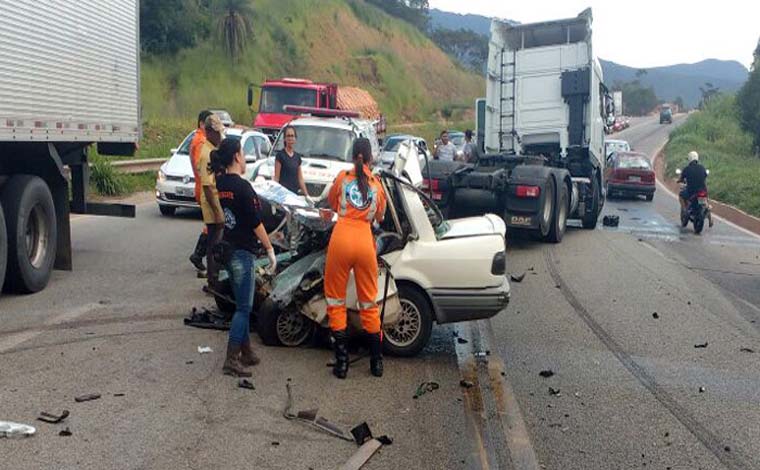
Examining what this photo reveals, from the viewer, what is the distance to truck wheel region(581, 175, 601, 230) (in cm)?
1817

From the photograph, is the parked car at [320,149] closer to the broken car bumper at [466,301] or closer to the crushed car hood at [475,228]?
the crushed car hood at [475,228]

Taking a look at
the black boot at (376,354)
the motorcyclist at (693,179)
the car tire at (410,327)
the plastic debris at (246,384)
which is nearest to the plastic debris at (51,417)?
the plastic debris at (246,384)

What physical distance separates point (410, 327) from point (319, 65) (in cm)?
6319

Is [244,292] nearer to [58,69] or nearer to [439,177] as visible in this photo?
[58,69]

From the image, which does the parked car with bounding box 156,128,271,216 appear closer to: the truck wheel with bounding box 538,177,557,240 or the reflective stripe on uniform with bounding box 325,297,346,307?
the truck wheel with bounding box 538,177,557,240

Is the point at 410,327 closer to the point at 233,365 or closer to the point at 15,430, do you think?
the point at 233,365

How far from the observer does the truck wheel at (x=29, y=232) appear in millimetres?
9172

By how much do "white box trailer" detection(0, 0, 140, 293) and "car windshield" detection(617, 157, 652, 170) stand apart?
70.0 ft

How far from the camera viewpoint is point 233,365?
6684mm

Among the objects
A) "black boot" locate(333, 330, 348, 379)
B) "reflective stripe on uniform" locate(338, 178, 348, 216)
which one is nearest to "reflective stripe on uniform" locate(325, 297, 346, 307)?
"black boot" locate(333, 330, 348, 379)

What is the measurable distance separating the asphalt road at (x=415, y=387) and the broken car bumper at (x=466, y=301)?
435 mm

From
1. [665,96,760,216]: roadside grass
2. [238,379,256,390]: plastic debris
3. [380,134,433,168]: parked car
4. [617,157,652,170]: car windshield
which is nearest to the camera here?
[238,379,256,390]: plastic debris

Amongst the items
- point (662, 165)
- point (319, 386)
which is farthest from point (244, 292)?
point (662, 165)

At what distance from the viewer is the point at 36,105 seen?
912cm
